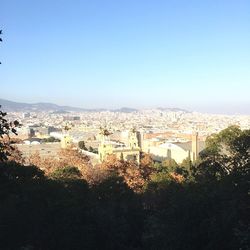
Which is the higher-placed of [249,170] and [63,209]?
[249,170]

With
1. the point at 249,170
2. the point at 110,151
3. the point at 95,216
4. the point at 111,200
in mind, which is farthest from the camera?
the point at 110,151

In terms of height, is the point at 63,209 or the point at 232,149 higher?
the point at 232,149

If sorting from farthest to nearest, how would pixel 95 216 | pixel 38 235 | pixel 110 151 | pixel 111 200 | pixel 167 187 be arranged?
pixel 110 151
pixel 167 187
pixel 111 200
pixel 95 216
pixel 38 235

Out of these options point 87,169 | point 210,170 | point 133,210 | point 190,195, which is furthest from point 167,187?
point 190,195

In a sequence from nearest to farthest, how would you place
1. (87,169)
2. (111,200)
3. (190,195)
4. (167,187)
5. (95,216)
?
(190,195), (95,216), (111,200), (167,187), (87,169)

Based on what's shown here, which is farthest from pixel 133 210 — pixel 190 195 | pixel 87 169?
pixel 87 169

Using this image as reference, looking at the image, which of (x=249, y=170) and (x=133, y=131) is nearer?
(x=249, y=170)

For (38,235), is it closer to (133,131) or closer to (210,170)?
(210,170)

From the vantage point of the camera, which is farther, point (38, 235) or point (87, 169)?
point (87, 169)

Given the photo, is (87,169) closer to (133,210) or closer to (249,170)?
(133,210)
